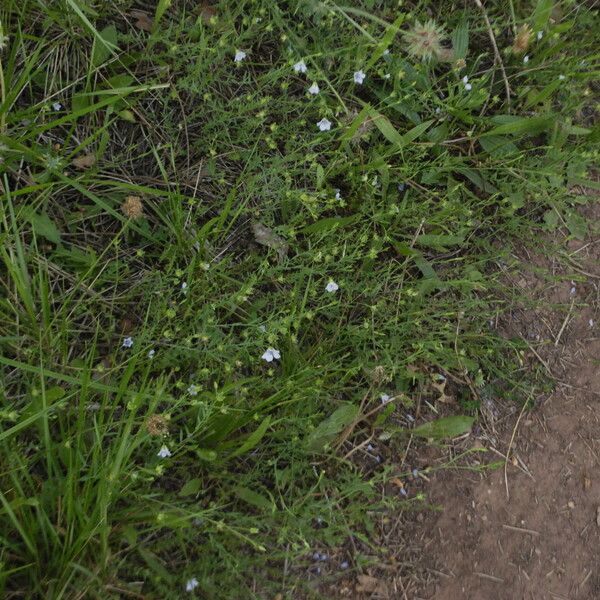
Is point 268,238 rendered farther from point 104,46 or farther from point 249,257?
point 104,46

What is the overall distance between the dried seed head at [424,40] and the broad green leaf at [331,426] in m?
1.41

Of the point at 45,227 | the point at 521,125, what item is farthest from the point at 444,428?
the point at 45,227

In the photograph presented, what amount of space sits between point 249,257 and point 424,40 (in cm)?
111

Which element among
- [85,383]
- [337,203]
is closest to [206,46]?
[337,203]

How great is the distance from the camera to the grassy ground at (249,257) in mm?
2055

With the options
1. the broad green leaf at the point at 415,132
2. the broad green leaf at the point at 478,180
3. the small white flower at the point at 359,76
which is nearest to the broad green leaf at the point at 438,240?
the broad green leaf at the point at 478,180

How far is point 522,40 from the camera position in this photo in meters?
2.65

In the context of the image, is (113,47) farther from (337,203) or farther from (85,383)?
(85,383)

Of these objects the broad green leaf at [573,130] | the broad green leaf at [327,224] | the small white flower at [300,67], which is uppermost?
the small white flower at [300,67]

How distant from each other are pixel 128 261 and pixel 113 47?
774mm

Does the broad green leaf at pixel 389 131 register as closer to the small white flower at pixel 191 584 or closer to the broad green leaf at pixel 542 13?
the broad green leaf at pixel 542 13

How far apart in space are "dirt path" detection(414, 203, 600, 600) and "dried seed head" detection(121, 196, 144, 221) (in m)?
1.48

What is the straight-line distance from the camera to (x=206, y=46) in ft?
7.81

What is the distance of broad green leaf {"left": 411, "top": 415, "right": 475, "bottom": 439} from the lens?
101 inches
